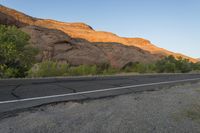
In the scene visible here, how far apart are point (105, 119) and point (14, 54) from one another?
12874 mm

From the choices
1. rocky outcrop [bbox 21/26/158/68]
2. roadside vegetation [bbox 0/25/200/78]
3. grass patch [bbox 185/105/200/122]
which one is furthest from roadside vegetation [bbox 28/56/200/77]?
grass patch [bbox 185/105/200/122]

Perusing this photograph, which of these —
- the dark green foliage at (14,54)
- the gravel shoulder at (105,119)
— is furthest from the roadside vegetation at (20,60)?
the gravel shoulder at (105,119)

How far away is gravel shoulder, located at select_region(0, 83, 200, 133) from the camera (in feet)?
15.9

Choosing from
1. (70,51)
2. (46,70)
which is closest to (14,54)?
(46,70)

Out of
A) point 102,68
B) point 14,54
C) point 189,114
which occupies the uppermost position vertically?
point 14,54

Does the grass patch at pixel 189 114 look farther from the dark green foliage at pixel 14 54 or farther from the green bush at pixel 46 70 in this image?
the green bush at pixel 46 70

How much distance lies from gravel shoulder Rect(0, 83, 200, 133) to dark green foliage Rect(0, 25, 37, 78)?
9.94 meters

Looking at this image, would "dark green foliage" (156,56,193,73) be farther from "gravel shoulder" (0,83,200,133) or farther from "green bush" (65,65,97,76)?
"gravel shoulder" (0,83,200,133)

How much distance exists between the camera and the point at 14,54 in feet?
55.4

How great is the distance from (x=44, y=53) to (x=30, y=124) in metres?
28.4

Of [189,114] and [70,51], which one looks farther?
[70,51]

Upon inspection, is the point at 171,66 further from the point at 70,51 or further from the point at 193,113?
the point at 193,113

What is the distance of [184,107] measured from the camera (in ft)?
24.6

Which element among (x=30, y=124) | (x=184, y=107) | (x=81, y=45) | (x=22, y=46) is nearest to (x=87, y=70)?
(x=22, y=46)
